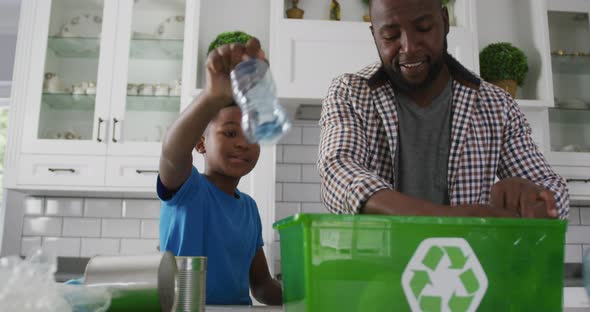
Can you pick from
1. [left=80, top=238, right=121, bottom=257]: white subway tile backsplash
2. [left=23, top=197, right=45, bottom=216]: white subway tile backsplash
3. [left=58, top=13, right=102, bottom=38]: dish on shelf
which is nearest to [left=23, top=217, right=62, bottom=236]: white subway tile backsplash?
[left=23, top=197, right=45, bottom=216]: white subway tile backsplash

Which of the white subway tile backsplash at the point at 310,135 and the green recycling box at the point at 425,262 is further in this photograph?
the white subway tile backsplash at the point at 310,135

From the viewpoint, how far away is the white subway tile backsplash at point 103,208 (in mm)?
2600

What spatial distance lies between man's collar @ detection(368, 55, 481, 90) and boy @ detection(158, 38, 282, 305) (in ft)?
0.99

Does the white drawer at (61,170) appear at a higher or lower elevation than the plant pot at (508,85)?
lower

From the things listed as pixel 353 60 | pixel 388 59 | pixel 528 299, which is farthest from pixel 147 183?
pixel 528 299

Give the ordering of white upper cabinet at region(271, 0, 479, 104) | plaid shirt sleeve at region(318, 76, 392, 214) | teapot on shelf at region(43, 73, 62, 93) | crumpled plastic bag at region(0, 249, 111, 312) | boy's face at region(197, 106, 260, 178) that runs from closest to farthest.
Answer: crumpled plastic bag at region(0, 249, 111, 312) < plaid shirt sleeve at region(318, 76, 392, 214) < boy's face at region(197, 106, 260, 178) < white upper cabinet at region(271, 0, 479, 104) < teapot on shelf at region(43, 73, 62, 93)

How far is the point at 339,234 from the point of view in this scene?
19.9 inches

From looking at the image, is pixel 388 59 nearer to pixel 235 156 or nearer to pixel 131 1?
pixel 235 156

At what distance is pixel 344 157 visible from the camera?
91cm

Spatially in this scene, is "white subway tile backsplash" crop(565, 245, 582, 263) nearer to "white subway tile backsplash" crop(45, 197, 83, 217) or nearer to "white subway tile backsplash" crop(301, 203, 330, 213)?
"white subway tile backsplash" crop(301, 203, 330, 213)

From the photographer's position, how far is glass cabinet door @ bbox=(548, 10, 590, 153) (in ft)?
8.11

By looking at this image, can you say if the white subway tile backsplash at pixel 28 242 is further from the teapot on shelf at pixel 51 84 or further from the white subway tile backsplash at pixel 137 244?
the teapot on shelf at pixel 51 84

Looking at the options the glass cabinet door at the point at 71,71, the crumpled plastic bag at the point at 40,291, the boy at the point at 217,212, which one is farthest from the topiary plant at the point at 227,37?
the crumpled plastic bag at the point at 40,291

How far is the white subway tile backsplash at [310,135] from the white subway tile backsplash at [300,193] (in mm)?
207
